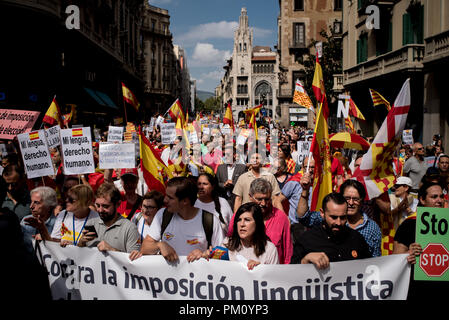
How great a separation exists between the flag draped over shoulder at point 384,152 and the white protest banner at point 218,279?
136cm

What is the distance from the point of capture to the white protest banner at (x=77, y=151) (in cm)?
600

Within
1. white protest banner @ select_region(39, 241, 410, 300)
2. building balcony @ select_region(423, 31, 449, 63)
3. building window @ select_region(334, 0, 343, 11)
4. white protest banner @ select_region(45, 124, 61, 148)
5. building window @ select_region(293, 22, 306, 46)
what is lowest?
white protest banner @ select_region(39, 241, 410, 300)

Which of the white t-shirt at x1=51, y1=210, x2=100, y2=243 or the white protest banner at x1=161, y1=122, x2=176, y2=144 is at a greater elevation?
the white protest banner at x1=161, y1=122, x2=176, y2=144

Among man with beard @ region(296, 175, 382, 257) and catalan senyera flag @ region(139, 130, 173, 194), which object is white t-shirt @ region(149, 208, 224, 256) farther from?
catalan senyera flag @ region(139, 130, 173, 194)

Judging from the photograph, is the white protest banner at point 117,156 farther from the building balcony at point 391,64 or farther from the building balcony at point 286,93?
the building balcony at point 286,93

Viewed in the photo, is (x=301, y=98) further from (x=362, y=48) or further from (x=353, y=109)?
(x=362, y=48)

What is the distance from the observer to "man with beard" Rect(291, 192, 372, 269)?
351cm

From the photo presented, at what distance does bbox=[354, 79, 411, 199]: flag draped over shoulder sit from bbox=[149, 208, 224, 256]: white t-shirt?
1.86 meters

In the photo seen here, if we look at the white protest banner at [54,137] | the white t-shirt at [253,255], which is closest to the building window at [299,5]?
the white protest banner at [54,137]

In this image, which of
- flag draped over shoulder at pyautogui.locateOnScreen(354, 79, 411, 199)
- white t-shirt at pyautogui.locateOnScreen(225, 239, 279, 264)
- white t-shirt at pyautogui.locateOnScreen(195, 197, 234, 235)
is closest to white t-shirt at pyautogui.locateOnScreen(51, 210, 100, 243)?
white t-shirt at pyautogui.locateOnScreen(195, 197, 234, 235)

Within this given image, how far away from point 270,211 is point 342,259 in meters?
1.15

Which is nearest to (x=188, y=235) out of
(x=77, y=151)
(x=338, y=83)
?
(x=77, y=151)

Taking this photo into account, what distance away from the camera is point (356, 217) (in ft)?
13.9
